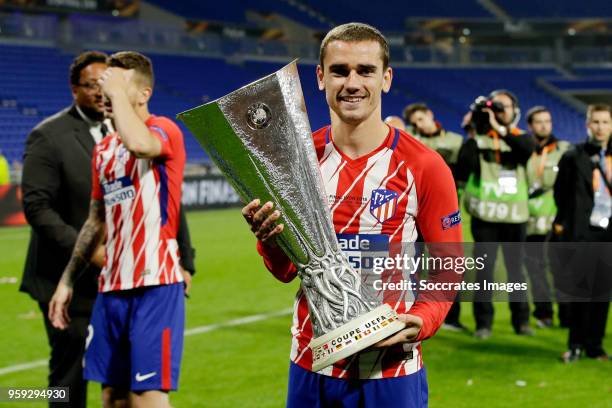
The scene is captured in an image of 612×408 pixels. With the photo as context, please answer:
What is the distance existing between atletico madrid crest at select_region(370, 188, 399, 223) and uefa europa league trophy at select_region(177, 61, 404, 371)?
28 centimetres

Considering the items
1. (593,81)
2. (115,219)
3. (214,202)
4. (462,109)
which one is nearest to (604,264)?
(115,219)

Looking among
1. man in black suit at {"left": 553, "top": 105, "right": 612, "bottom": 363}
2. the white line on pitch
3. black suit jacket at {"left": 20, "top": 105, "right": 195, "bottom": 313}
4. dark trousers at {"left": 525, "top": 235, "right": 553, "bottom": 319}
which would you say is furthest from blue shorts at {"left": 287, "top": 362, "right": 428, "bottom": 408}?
dark trousers at {"left": 525, "top": 235, "right": 553, "bottom": 319}

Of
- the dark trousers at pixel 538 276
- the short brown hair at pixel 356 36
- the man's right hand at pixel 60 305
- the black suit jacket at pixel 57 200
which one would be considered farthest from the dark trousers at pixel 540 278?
the short brown hair at pixel 356 36

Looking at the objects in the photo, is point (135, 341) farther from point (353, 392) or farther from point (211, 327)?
point (211, 327)

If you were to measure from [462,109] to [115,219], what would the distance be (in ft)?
117

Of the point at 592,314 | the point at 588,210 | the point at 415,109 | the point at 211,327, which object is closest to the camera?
the point at 588,210

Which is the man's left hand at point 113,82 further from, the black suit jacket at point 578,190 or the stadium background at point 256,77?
the black suit jacket at point 578,190

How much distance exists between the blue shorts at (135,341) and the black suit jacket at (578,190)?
378cm

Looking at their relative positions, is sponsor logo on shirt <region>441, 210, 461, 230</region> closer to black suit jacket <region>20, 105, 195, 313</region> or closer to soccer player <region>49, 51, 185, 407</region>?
soccer player <region>49, 51, 185, 407</region>

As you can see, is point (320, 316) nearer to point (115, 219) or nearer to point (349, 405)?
point (349, 405)

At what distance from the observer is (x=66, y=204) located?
189 inches

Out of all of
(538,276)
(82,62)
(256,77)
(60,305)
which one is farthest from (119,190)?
(256,77)

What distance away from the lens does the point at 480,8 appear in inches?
1724

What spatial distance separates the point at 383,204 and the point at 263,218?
47 cm
